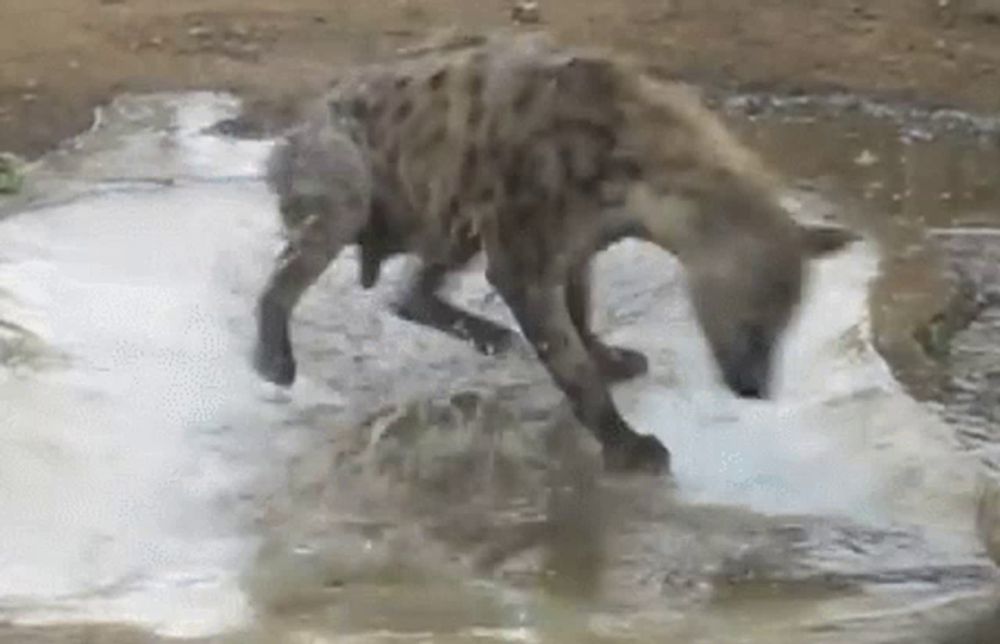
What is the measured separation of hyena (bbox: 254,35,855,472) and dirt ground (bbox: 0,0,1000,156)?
174 centimetres

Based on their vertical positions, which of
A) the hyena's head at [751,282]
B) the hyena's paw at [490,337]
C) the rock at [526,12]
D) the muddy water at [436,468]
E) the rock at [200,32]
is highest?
the rock at [526,12]

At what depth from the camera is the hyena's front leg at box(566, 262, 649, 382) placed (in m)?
3.65

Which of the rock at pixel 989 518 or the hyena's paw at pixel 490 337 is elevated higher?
the hyena's paw at pixel 490 337

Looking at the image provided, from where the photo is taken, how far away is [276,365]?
373 cm

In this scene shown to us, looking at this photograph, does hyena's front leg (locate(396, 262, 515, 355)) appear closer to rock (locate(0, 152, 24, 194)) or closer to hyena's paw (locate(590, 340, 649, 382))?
hyena's paw (locate(590, 340, 649, 382))

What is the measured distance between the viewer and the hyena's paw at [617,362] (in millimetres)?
3684

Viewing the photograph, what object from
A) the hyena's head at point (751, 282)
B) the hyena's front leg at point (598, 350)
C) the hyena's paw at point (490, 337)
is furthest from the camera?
the hyena's paw at point (490, 337)

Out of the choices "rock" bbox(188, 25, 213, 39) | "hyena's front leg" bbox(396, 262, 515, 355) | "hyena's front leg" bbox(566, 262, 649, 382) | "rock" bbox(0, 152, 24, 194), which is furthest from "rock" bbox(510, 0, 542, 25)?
"hyena's front leg" bbox(566, 262, 649, 382)

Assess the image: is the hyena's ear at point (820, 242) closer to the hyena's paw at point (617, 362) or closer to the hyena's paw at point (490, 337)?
the hyena's paw at point (617, 362)

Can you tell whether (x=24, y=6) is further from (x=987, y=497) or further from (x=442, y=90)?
(x=987, y=497)

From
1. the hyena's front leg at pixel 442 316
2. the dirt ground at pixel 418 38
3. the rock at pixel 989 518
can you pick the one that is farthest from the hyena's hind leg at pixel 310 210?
the dirt ground at pixel 418 38

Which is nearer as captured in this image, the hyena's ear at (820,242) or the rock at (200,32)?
the hyena's ear at (820,242)

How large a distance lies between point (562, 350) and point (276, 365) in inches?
19.2

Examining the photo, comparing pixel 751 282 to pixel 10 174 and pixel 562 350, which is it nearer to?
pixel 562 350
